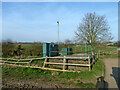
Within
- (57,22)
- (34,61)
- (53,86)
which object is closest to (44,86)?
(53,86)

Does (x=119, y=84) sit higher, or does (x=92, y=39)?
(x=92, y=39)

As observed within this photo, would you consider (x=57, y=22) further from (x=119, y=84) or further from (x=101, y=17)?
(x=119, y=84)

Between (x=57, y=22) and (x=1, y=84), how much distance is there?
47.8ft

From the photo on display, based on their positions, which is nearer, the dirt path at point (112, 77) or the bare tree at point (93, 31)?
the dirt path at point (112, 77)

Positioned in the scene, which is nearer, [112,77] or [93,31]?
[112,77]

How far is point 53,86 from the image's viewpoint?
5137mm

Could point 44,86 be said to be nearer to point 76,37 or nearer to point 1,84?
point 1,84

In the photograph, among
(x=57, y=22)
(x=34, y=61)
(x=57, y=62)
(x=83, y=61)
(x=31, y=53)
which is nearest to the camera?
(x=83, y=61)

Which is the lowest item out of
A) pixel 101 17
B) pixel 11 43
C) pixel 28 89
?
pixel 28 89

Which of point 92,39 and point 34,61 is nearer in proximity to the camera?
point 34,61

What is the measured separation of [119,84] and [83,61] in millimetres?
3269

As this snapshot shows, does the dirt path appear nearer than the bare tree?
Yes

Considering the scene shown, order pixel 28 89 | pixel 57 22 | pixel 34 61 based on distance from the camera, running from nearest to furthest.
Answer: pixel 28 89, pixel 34 61, pixel 57 22

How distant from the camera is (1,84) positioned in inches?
213
